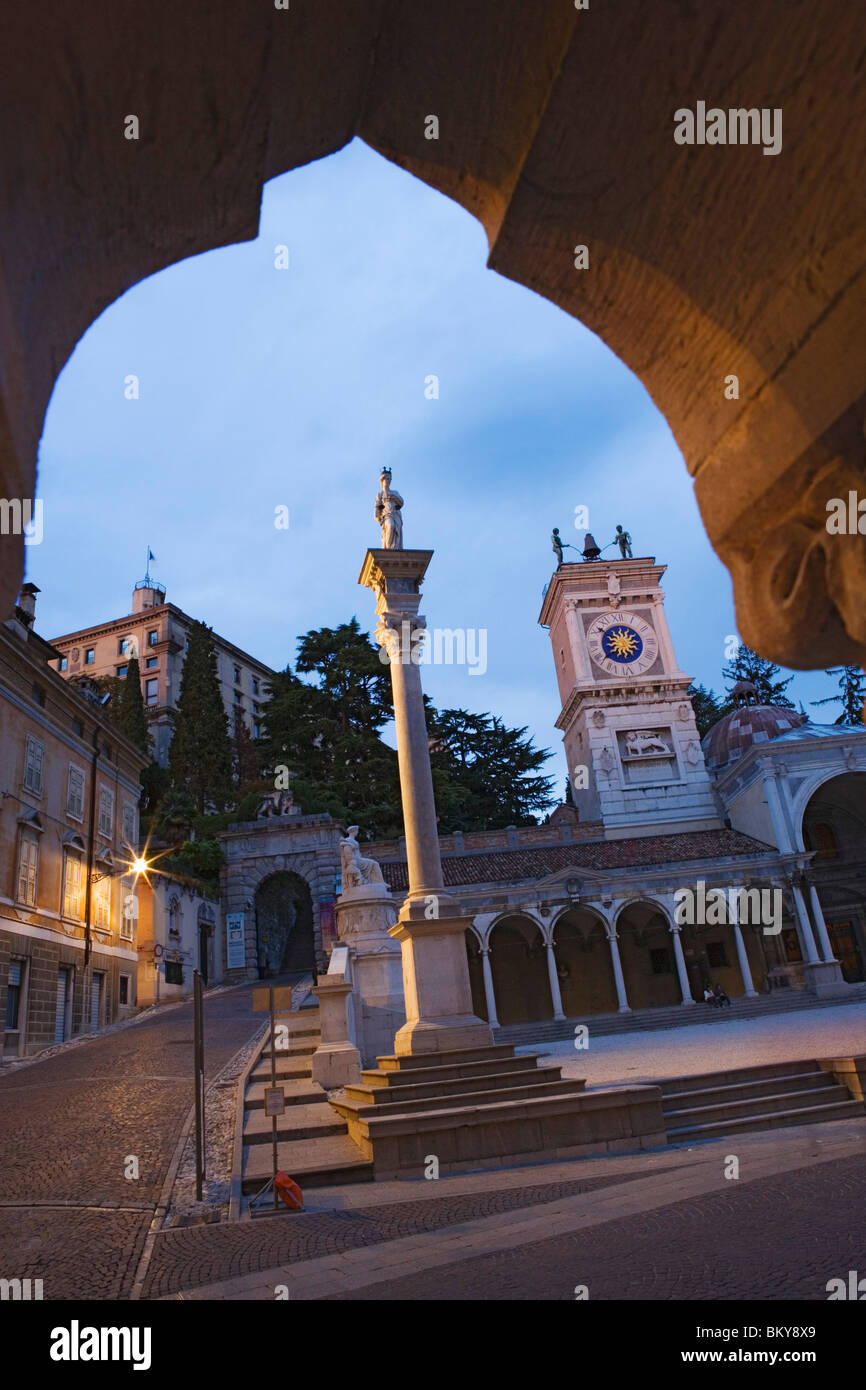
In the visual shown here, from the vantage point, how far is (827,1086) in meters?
9.97

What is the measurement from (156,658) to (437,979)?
5186cm

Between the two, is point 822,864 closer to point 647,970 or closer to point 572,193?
point 647,970

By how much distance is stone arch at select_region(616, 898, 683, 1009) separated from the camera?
105 feet

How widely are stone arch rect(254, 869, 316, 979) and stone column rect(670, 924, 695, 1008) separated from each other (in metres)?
15.2

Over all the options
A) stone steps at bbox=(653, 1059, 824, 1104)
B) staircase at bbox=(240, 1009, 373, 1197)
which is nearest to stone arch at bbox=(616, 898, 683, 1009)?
staircase at bbox=(240, 1009, 373, 1197)

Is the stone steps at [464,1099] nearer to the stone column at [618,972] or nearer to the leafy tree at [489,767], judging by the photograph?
the stone column at [618,972]

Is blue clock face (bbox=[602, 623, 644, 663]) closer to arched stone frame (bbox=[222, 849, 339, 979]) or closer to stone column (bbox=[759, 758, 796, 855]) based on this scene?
stone column (bbox=[759, 758, 796, 855])

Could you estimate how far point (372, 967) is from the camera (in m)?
Answer: 14.8

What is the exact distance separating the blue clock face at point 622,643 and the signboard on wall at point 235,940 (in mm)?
20329

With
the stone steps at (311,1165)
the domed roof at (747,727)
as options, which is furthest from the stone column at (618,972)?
the stone steps at (311,1165)

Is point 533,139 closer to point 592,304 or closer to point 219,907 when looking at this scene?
point 592,304

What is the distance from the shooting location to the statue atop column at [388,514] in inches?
531
